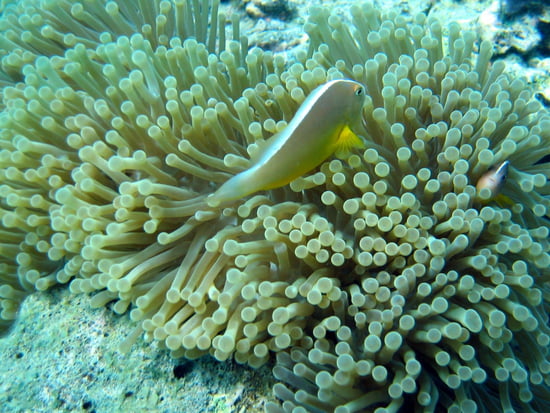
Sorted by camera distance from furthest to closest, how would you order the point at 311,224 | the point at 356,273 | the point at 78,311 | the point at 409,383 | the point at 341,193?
the point at 78,311
the point at 341,193
the point at 356,273
the point at 311,224
the point at 409,383

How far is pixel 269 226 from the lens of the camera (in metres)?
1.83

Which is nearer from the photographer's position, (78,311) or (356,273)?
(356,273)

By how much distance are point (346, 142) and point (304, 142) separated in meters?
0.28

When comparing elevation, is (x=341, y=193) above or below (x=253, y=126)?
below

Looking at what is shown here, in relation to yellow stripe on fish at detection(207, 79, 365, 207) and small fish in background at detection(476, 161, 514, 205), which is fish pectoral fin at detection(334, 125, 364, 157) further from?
small fish in background at detection(476, 161, 514, 205)

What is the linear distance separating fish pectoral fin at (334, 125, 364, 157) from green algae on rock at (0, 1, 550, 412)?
54 millimetres

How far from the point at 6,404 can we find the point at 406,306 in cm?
202

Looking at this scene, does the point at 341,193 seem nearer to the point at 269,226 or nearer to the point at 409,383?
the point at 269,226

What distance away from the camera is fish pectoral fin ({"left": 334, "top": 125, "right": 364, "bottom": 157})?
1881 millimetres

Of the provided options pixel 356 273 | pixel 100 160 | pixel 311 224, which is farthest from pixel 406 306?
pixel 100 160

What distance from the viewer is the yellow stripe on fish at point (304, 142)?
66.9 inches

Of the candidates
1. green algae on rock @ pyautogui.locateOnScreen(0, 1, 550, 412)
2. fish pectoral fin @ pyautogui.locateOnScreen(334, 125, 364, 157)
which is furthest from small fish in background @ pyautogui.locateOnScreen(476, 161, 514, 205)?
fish pectoral fin @ pyautogui.locateOnScreen(334, 125, 364, 157)

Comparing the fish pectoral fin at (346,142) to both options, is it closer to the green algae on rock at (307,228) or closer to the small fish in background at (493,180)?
the green algae on rock at (307,228)

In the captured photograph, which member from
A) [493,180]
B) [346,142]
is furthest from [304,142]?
[493,180]
